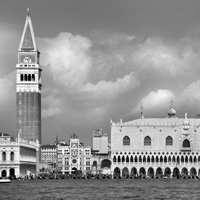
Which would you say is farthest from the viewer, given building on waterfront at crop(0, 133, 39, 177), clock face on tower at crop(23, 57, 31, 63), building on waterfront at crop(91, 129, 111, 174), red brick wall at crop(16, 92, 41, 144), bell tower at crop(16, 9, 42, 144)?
clock face on tower at crop(23, 57, 31, 63)

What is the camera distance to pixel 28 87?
6983 inches

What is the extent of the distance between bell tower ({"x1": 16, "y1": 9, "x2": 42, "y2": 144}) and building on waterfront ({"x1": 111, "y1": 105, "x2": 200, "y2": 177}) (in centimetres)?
2026

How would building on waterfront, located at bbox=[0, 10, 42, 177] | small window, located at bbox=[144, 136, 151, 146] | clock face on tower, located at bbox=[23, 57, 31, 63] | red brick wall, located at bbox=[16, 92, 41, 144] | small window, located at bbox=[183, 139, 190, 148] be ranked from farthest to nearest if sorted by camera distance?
clock face on tower, located at bbox=[23, 57, 31, 63], red brick wall, located at bbox=[16, 92, 41, 144], small window, located at bbox=[183, 139, 190, 148], small window, located at bbox=[144, 136, 151, 146], building on waterfront, located at bbox=[0, 10, 42, 177]

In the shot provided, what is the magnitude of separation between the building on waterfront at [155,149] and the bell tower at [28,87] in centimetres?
2026

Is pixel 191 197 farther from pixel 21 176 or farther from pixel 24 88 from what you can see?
pixel 24 88

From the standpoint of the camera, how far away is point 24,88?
178 meters

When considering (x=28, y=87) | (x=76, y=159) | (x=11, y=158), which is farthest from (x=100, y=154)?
(x=11, y=158)

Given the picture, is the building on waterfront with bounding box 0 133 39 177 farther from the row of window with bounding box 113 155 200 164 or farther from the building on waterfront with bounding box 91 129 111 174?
the building on waterfront with bounding box 91 129 111 174

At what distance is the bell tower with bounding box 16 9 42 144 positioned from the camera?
175 meters

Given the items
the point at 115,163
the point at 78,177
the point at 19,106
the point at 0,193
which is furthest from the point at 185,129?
the point at 0,193

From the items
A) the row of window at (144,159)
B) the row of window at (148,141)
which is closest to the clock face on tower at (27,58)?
the row of window at (148,141)

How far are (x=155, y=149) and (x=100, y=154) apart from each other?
23.9 metres

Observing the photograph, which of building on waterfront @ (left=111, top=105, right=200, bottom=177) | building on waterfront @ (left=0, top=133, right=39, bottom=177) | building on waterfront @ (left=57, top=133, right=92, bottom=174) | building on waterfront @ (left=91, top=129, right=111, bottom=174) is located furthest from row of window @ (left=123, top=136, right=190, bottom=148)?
building on waterfront @ (left=0, top=133, right=39, bottom=177)

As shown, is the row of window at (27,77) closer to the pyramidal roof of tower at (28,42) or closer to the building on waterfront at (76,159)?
the pyramidal roof of tower at (28,42)
